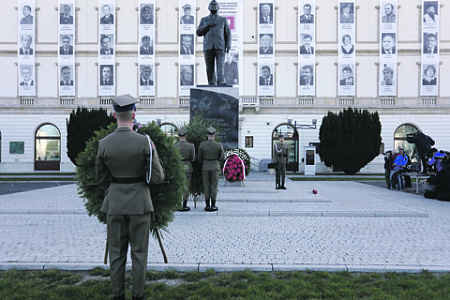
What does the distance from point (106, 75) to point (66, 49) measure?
4.13 m

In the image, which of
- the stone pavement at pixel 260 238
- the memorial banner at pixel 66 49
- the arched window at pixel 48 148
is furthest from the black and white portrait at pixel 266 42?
the stone pavement at pixel 260 238

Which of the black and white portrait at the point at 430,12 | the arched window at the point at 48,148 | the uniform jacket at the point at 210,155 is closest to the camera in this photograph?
the uniform jacket at the point at 210,155

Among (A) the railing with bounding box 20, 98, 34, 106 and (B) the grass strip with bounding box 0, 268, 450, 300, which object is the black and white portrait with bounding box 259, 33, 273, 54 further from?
(B) the grass strip with bounding box 0, 268, 450, 300

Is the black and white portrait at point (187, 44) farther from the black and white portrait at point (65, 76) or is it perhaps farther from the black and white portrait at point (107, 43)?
the black and white portrait at point (65, 76)

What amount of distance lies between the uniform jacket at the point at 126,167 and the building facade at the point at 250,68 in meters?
29.2

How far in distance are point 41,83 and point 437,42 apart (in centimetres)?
3436

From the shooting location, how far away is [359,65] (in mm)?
33469

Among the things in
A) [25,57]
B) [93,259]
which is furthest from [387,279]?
[25,57]

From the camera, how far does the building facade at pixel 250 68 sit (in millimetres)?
32969

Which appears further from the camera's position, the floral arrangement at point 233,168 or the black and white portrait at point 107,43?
the black and white portrait at point 107,43

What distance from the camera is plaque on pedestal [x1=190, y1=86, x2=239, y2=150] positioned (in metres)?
13.2

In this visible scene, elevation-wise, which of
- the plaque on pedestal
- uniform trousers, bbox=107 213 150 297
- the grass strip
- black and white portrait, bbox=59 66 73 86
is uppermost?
black and white portrait, bbox=59 66 73 86

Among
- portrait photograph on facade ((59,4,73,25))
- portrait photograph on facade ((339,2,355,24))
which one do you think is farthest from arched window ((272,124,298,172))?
portrait photograph on facade ((59,4,73,25))

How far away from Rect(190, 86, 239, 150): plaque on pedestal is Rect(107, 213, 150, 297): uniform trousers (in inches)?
376
